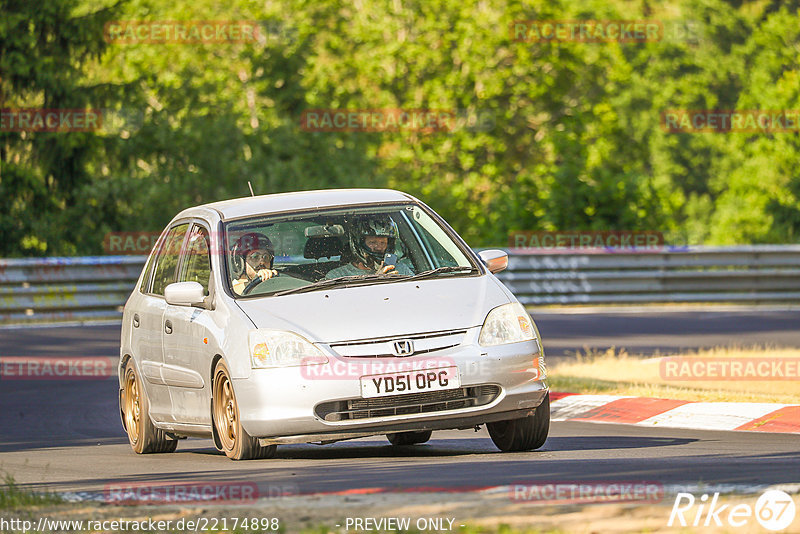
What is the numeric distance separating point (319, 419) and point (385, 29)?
117 feet

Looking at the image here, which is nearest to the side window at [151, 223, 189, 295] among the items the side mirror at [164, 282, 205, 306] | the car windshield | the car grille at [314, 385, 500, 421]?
the car windshield

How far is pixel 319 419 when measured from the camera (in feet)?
27.0

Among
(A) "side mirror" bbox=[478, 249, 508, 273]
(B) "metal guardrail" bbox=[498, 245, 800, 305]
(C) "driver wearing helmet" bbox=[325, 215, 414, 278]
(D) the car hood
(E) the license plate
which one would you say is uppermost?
(C) "driver wearing helmet" bbox=[325, 215, 414, 278]

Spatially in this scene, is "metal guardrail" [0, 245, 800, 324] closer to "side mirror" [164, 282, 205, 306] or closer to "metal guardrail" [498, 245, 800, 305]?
"metal guardrail" [498, 245, 800, 305]

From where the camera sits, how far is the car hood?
27.0 ft

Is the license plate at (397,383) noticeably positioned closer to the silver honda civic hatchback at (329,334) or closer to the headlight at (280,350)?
the silver honda civic hatchback at (329,334)

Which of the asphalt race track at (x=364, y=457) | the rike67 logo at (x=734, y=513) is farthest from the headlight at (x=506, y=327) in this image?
the rike67 logo at (x=734, y=513)

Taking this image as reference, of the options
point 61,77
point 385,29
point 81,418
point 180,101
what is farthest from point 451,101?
point 81,418

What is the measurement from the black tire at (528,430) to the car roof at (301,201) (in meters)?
1.78

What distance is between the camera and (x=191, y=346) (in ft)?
30.0

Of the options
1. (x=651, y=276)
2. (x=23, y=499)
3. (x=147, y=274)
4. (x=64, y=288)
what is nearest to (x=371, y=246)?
(x=147, y=274)

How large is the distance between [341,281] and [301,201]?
986 millimetres

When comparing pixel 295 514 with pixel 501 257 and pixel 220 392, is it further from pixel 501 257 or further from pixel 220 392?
pixel 501 257

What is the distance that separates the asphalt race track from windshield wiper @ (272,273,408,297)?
3.23ft
